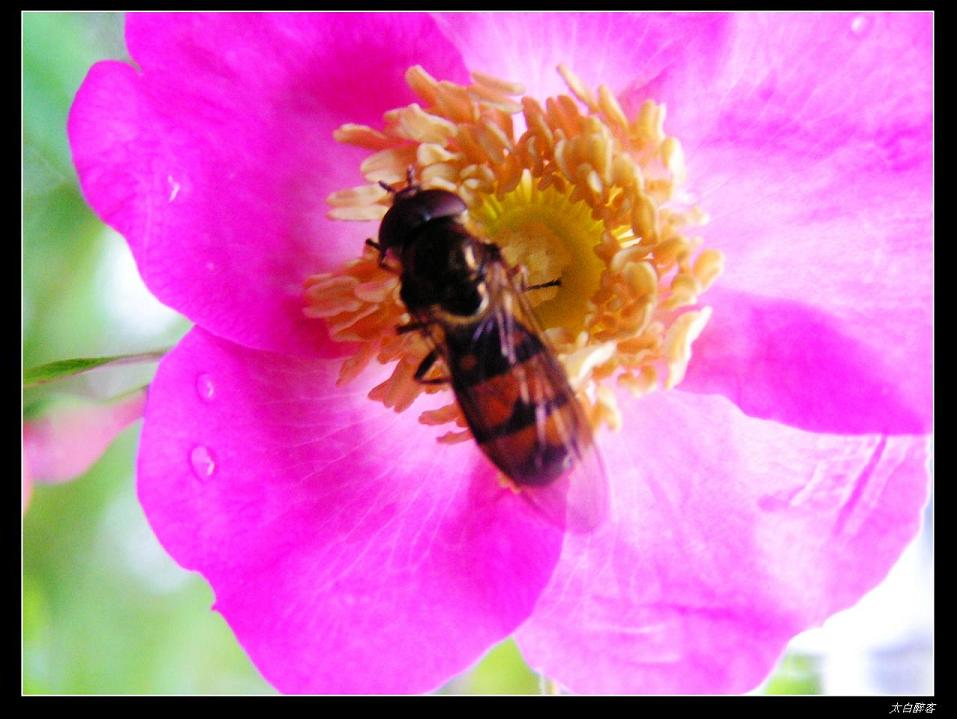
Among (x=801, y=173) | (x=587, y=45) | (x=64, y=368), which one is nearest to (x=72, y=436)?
(x=64, y=368)

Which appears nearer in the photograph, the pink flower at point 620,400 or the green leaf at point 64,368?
the pink flower at point 620,400

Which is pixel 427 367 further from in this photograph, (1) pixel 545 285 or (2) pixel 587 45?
(2) pixel 587 45

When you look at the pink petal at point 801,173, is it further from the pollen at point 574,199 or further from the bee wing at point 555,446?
the bee wing at point 555,446

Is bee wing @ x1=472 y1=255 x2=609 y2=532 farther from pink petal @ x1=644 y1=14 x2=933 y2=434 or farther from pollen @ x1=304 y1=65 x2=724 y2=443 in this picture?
pink petal @ x1=644 y1=14 x2=933 y2=434

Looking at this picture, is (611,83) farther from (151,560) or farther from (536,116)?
(151,560)

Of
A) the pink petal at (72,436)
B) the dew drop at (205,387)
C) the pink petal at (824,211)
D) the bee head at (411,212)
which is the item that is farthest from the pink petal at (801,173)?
the pink petal at (72,436)

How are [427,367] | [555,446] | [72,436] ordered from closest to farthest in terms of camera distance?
[555,446] → [427,367] → [72,436]

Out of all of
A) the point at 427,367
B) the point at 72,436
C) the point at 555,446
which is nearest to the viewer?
the point at 555,446
